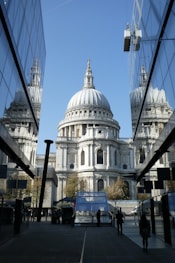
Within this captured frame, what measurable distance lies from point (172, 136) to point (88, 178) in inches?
3042

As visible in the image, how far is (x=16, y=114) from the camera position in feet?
65.9

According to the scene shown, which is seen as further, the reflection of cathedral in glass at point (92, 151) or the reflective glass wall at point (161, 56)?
the reflection of cathedral in glass at point (92, 151)

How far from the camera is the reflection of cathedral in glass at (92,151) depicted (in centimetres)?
8912

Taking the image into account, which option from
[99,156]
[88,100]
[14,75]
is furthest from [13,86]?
[88,100]

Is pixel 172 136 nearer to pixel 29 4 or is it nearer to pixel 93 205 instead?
pixel 29 4

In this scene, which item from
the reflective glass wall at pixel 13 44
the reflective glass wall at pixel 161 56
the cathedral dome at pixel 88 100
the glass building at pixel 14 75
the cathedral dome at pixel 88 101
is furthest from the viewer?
the cathedral dome at pixel 88 100

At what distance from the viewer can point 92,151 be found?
92.6 m

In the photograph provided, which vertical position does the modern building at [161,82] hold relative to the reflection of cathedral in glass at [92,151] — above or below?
below

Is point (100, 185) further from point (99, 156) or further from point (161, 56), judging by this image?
point (161, 56)

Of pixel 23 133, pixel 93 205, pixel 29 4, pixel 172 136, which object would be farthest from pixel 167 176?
pixel 93 205

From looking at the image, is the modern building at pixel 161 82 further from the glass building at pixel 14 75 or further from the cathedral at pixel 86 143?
the glass building at pixel 14 75

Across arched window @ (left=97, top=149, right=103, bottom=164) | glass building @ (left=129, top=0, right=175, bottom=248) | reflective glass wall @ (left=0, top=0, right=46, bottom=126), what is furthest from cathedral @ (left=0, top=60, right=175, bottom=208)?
reflective glass wall @ (left=0, top=0, right=46, bottom=126)

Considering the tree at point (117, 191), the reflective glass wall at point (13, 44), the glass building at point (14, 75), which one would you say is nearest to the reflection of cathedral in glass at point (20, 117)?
the glass building at point (14, 75)

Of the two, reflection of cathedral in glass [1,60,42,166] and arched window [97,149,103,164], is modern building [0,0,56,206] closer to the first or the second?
reflection of cathedral in glass [1,60,42,166]
